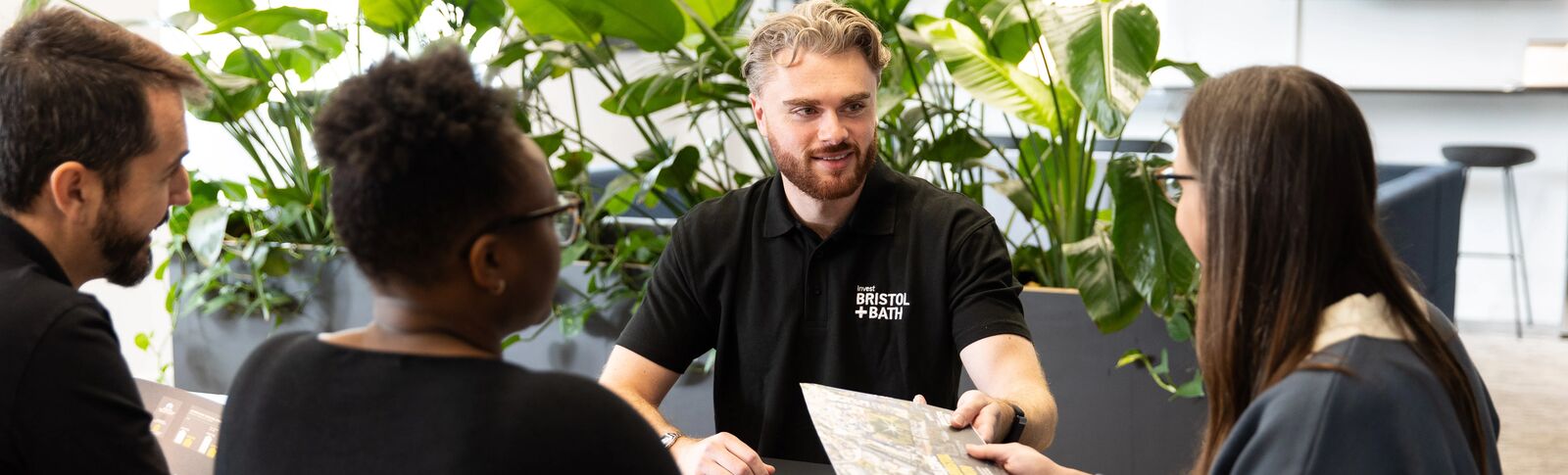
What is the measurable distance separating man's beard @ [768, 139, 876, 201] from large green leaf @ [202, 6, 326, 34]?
1394 mm

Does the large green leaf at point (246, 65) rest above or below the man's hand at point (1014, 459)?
above

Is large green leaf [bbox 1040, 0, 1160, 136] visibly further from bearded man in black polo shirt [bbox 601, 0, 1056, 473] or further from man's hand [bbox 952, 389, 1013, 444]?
man's hand [bbox 952, 389, 1013, 444]

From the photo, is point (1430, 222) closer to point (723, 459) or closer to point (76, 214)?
point (723, 459)

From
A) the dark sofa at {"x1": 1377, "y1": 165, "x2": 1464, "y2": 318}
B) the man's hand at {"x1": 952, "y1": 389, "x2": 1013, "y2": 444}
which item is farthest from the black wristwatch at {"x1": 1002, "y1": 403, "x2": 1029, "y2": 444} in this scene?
A: the dark sofa at {"x1": 1377, "y1": 165, "x2": 1464, "y2": 318}

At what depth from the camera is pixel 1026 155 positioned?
2.88 metres

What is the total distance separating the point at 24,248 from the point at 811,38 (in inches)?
39.1

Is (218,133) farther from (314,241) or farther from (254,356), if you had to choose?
(254,356)

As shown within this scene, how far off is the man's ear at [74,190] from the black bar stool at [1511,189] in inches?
218

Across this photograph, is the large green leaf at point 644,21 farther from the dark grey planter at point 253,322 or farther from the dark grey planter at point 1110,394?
the dark grey planter at point 253,322

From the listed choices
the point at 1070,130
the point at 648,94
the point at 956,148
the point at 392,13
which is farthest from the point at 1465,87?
the point at 392,13

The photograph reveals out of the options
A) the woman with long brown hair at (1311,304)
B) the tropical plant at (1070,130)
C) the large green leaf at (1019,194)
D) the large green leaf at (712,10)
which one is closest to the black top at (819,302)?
the tropical plant at (1070,130)

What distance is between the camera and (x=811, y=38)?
1.76 metres

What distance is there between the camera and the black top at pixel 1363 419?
937 mm

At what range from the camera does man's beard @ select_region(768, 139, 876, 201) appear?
1.75 metres
